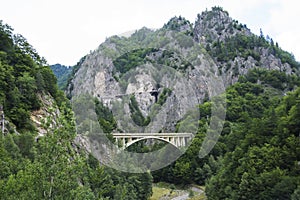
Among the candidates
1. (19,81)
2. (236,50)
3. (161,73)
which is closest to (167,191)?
(19,81)

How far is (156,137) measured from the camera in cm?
4097

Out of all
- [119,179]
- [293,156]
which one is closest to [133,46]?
[119,179]

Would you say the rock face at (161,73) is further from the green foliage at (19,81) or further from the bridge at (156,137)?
the green foliage at (19,81)

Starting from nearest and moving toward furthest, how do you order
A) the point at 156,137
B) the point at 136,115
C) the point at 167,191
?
the point at 167,191
the point at 156,137
the point at 136,115

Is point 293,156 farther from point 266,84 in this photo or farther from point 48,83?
point 266,84

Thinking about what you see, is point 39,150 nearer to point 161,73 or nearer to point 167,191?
point 167,191

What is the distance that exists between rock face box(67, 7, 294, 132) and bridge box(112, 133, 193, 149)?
8823 mm

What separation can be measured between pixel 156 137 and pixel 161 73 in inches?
1131

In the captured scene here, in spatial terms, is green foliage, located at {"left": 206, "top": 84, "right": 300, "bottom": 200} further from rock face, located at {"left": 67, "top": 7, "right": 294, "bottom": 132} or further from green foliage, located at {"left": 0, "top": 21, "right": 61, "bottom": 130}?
rock face, located at {"left": 67, "top": 7, "right": 294, "bottom": 132}

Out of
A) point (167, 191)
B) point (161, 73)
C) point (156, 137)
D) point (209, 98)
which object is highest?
point (161, 73)

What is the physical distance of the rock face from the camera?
5931 cm

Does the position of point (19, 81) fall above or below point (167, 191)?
above

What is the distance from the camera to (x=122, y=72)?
2702 inches

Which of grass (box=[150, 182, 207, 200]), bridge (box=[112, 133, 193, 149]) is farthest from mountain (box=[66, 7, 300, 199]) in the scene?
grass (box=[150, 182, 207, 200])
